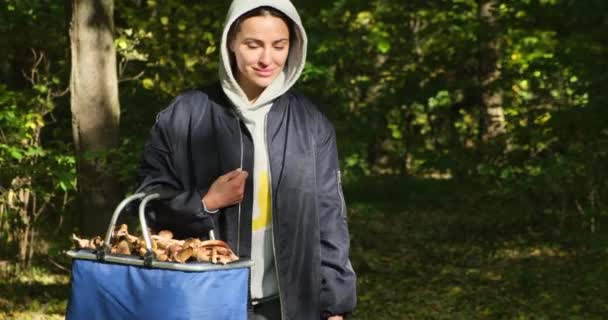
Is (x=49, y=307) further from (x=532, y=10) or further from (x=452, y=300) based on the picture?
(x=532, y=10)

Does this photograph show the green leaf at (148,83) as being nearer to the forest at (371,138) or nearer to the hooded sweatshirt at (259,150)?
the forest at (371,138)

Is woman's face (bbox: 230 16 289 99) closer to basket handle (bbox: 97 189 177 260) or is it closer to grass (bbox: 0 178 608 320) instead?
basket handle (bbox: 97 189 177 260)

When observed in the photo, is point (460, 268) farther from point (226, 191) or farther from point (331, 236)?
point (226, 191)

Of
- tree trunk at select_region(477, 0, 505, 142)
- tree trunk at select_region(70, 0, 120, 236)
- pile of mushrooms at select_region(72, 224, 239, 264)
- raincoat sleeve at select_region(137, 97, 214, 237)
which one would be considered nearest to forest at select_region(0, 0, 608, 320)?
tree trunk at select_region(70, 0, 120, 236)

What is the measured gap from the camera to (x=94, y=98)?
26.9ft

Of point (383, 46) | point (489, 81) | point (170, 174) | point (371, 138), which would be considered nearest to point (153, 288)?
point (170, 174)

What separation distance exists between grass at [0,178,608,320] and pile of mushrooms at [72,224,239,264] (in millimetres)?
5670

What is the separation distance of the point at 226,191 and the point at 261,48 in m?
0.44

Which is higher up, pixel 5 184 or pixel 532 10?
pixel 532 10

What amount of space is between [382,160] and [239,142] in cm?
2125

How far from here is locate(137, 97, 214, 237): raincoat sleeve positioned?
10.2 ft

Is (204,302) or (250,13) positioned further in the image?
(250,13)

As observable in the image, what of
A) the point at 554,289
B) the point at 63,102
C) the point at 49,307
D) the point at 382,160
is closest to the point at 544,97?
the point at 554,289

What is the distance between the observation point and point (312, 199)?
317cm
